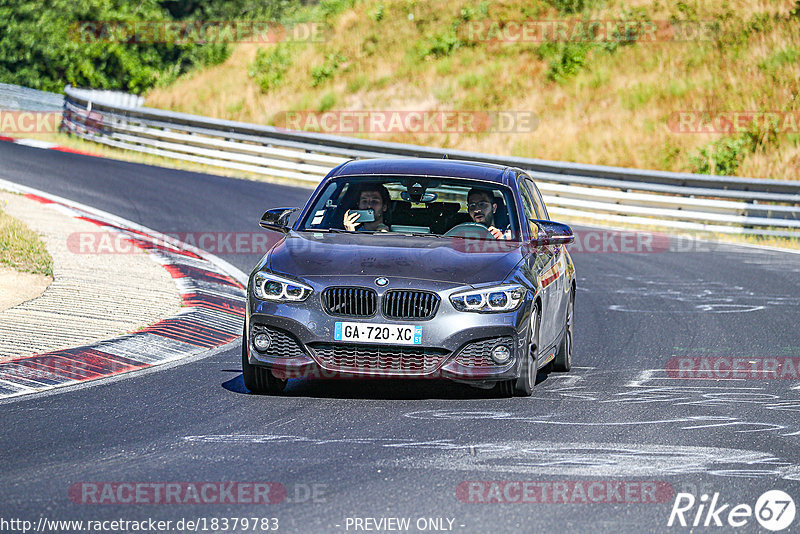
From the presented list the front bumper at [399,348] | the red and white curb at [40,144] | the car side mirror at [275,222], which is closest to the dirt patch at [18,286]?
the car side mirror at [275,222]

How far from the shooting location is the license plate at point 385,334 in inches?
316

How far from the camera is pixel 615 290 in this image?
15.5 metres

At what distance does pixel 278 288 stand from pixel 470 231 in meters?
1.70

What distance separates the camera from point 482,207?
9516mm

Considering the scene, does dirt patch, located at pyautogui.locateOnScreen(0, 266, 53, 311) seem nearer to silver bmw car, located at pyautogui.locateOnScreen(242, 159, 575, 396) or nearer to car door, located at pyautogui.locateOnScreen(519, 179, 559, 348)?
silver bmw car, located at pyautogui.locateOnScreen(242, 159, 575, 396)

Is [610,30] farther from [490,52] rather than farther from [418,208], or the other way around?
[418,208]

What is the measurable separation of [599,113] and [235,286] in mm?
20515

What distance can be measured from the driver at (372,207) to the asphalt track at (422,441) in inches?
45.8

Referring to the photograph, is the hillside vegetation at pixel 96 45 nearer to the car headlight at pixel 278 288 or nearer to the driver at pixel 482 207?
the driver at pixel 482 207

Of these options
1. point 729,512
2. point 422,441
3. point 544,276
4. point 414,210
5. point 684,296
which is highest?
point 414,210

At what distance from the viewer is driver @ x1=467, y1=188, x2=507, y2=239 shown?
31.0 feet

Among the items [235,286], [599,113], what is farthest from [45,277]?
[599,113]

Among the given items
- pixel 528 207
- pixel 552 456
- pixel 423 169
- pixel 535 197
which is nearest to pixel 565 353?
pixel 528 207

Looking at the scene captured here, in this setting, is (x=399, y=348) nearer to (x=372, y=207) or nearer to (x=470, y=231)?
(x=470, y=231)
